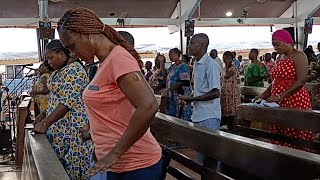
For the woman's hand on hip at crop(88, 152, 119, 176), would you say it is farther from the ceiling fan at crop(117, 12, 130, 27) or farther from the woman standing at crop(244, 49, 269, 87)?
the ceiling fan at crop(117, 12, 130, 27)

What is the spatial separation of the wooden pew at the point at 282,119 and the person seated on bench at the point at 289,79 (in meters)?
0.06

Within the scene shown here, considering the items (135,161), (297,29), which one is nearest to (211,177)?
(135,161)

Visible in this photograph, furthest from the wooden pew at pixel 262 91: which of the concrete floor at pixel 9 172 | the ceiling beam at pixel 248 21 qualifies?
the ceiling beam at pixel 248 21

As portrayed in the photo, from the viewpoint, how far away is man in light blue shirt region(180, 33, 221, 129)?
3.41m

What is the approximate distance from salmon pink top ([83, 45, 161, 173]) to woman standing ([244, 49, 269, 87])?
16.9 feet

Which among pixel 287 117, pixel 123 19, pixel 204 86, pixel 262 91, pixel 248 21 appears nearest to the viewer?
pixel 287 117

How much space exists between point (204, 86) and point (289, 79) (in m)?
0.62

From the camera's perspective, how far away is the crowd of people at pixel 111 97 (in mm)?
1546

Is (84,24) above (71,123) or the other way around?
above

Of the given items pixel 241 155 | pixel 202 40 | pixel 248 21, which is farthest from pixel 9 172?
pixel 248 21

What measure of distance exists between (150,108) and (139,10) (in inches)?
427

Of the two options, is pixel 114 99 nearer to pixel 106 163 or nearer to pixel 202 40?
pixel 106 163

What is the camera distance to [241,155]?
222 cm

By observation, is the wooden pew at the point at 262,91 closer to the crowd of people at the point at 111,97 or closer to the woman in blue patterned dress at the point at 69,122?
the crowd of people at the point at 111,97
